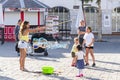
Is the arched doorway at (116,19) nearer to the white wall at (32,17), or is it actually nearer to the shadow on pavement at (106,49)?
the white wall at (32,17)

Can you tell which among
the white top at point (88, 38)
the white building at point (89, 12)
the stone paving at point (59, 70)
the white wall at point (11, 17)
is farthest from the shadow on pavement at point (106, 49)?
the white building at point (89, 12)

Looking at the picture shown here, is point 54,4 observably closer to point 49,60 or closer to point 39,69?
point 49,60

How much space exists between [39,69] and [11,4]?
17479 millimetres

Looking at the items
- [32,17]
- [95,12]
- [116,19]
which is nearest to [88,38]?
[32,17]

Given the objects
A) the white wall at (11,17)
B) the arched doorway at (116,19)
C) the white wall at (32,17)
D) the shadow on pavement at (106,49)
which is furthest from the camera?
the arched doorway at (116,19)

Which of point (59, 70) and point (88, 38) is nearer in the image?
point (59, 70)

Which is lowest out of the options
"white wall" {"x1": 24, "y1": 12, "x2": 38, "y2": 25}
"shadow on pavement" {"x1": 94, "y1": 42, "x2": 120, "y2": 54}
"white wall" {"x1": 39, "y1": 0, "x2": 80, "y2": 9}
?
"shadow on pavement" {"x1": 94, "y1": 42, "x2": 120, "y2": 54}

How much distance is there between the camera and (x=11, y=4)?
105 feet

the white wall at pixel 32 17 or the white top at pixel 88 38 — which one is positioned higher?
the white wall at pixel 32 17

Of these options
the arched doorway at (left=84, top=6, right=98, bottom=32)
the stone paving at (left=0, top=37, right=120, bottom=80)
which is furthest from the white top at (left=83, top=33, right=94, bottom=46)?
the arched doorway at (left=84, top=6, right=98, bottom=32)

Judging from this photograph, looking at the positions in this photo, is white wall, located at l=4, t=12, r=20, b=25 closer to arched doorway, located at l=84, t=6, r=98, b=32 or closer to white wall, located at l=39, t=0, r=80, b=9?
white wall, located at l=39, t=0, r=80, b=9

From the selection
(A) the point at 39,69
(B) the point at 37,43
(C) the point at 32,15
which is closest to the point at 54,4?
(C) the point at 32,15

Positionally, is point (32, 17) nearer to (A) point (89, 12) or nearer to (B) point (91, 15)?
(A) point (89, 12)

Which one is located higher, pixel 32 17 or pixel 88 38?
pixel 32 17
